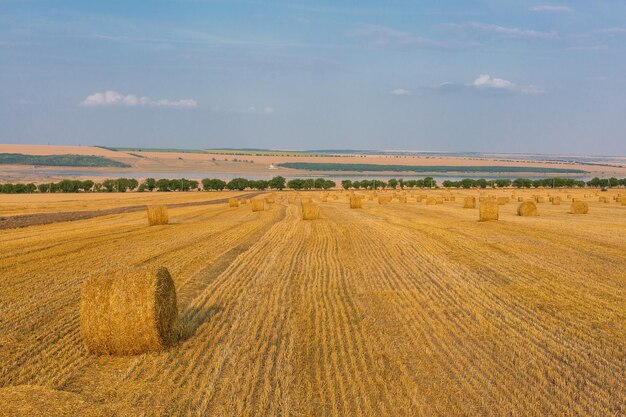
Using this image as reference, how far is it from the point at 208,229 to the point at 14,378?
20.0 m

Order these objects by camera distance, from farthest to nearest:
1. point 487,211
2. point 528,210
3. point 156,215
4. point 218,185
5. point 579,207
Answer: point 218,185, point 579,207, point 528,210, point 487,211, point 156,215

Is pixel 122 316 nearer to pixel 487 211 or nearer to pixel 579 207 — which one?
pixel 487 211

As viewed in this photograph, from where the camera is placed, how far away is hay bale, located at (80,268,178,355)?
9055 mm

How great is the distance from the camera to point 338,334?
10328 millimetres

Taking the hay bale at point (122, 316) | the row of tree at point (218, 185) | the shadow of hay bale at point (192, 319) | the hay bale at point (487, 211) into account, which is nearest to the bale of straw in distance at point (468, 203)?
the hay bale at point (487, 211)

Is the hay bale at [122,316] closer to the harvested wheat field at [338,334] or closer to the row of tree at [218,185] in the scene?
the harvested wheat field at [338,334]

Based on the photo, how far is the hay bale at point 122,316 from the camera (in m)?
9.05

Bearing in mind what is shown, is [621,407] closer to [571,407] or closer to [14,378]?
[571,407]

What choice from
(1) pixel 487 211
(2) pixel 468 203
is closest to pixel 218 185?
(2) pixel 468 203

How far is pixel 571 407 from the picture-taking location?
7.40m

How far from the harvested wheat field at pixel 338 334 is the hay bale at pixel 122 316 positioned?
19 centimetres

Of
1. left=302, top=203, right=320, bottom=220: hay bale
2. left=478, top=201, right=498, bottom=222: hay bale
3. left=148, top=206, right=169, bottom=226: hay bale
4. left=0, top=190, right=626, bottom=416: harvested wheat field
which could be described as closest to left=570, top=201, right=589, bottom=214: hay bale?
left=478, top=201, right=498, bottom=222: hay bale

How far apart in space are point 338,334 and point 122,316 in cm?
363

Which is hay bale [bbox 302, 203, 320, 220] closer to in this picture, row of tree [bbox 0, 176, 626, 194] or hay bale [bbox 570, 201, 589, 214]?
hay bale [bbox 570, 201, 589, 214]
